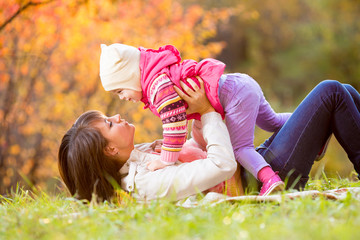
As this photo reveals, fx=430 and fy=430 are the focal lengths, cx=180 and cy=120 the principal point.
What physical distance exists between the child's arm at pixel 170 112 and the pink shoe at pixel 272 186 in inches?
22.1

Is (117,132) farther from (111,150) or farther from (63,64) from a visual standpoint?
(63,64)

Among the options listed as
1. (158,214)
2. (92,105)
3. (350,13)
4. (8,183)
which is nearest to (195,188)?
(158,214)

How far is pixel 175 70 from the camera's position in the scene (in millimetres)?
2498

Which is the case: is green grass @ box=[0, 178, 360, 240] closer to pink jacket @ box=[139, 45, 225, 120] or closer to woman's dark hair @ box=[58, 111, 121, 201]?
woman's dark hair @ box=[58, 111, 121, 201]

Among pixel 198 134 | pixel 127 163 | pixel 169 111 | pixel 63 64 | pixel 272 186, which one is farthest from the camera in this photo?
pixel 63 64

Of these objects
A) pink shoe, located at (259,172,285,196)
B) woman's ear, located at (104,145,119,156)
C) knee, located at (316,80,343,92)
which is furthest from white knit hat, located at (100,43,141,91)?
knee, located at (316,80,343,92)

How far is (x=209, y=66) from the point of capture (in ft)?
8.45

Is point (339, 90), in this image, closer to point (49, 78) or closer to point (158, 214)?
point (158, 214)

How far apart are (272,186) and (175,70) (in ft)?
2.88

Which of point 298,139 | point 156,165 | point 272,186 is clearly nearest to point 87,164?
point 156,165

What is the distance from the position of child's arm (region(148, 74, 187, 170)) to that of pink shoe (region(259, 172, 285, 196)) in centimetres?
56

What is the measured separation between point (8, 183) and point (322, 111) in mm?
4987

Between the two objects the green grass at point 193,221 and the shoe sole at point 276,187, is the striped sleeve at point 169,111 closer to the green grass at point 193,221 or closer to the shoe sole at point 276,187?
the green grass at point 193,221

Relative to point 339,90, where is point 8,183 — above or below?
below
